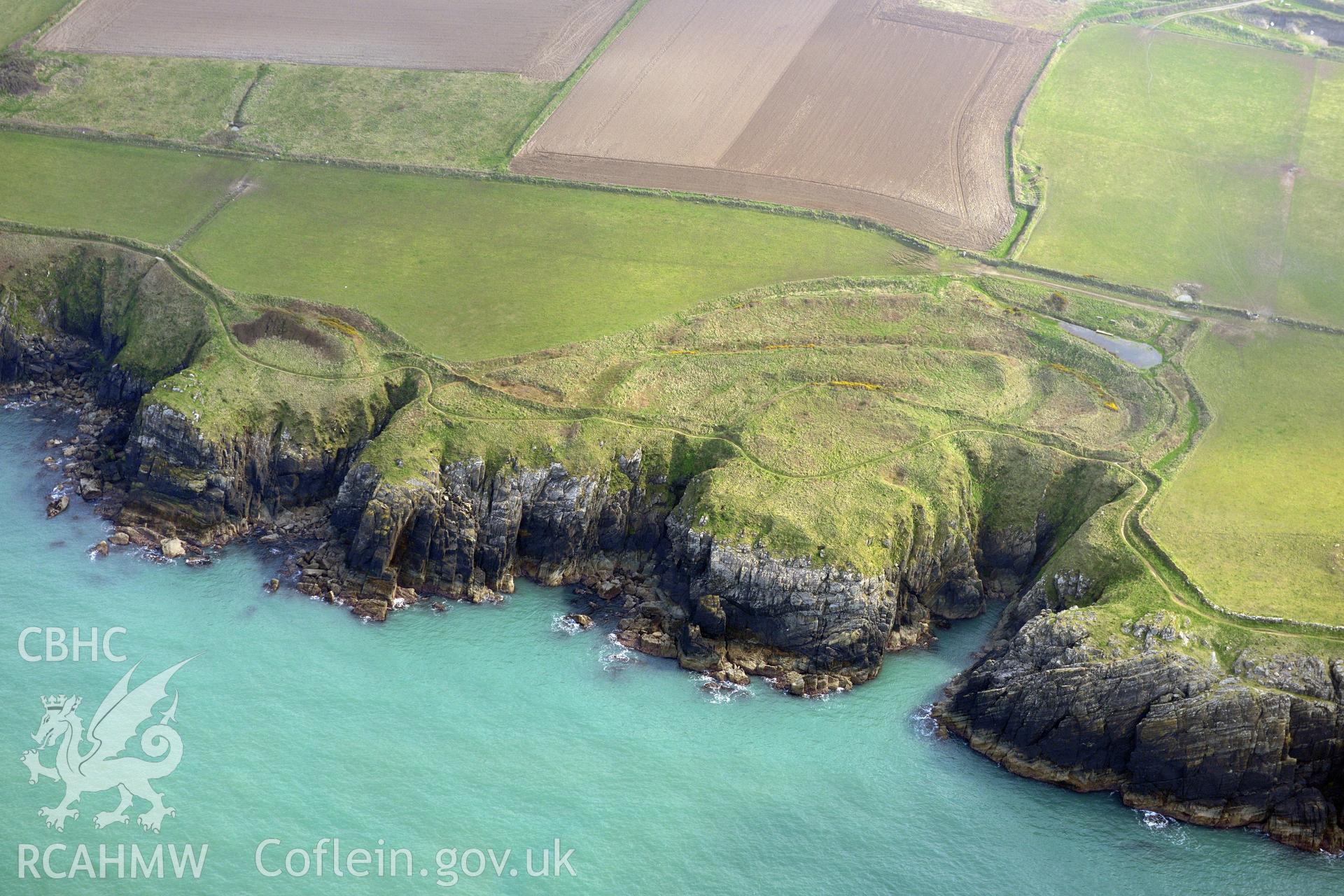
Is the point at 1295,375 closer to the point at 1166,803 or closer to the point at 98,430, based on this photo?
the point at 1166,803

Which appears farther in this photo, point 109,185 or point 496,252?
point 109,185

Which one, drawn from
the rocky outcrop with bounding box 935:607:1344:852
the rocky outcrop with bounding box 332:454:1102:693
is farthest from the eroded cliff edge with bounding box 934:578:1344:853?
the rocky outcrop with bounding box 332:454:1102:693

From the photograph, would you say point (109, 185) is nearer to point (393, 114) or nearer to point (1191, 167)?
point (393, 114)

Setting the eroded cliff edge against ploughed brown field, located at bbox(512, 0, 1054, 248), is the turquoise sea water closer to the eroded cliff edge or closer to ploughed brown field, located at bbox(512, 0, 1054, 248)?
the eroded cliff edge

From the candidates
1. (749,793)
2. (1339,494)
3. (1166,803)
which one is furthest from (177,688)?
(1339,494)

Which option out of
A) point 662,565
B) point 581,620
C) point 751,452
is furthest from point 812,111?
point 581,620

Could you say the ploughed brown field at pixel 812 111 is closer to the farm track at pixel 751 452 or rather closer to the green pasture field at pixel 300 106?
the green pasture field at pixel 300 106
